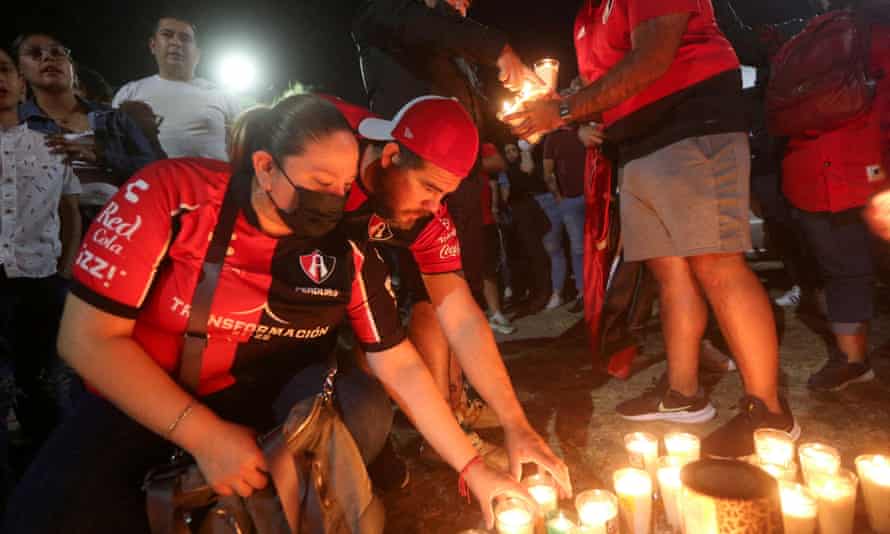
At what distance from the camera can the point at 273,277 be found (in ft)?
5.57

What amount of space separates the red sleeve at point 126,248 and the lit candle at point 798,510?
193 centimetres

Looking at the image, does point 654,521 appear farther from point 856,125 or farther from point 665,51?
point 856,125

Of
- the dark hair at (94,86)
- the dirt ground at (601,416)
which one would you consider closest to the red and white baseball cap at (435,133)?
the dirt ground at (601,416)

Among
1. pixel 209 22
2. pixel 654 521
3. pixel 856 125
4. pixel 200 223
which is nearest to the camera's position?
pixel 200 223

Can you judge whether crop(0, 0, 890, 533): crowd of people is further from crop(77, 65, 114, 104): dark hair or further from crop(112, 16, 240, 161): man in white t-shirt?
crop(77, 65, 114, 104): dark hair

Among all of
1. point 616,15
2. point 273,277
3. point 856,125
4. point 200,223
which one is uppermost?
point 616,15

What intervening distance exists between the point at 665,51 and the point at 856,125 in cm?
145

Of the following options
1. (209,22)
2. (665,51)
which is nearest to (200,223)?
(665,51)

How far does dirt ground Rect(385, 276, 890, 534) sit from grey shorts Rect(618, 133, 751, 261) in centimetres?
97

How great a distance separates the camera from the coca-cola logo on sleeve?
1.44m

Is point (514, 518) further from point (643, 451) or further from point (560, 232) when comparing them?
point (560, 232)

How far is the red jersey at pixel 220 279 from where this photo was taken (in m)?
1.46

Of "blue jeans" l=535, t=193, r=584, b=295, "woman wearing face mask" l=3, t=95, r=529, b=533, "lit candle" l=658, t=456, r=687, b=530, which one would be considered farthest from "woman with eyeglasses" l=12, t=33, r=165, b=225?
"blue jeans" l=535, t=193, r=584, b=295

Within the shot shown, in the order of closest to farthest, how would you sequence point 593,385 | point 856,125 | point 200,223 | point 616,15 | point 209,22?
point 200,223 → point 616,15 → point 856,125 → point 593,385 → point 209,22
